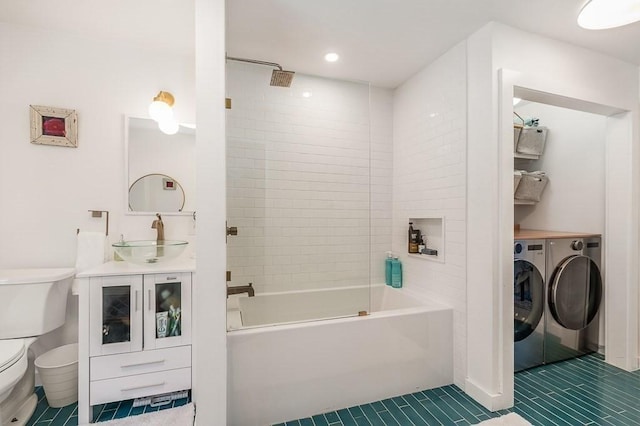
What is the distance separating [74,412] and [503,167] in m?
3.13

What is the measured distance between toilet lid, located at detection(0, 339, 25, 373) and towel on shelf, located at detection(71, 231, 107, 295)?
47cm

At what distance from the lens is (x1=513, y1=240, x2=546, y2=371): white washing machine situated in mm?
2316

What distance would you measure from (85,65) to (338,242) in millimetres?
2349

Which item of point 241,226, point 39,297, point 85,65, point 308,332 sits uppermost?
point 85,65

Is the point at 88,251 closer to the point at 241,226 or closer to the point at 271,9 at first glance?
the point at 241,226

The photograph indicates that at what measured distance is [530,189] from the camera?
2.89 m

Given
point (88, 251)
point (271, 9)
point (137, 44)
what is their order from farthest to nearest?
point (137, 44) < point (88, 251) < point (271, 9)

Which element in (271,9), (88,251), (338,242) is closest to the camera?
(271,9)

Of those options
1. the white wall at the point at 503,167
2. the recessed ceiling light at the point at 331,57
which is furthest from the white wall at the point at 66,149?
the white wall at the point at 503,167

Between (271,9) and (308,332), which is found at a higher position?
(271,9)

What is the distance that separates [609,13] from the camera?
1378 mm

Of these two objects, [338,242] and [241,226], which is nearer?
[241,226]

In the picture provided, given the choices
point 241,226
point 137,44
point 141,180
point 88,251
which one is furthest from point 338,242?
point 137,44

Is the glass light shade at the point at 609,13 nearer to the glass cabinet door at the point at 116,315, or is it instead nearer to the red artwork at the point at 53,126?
the glass cabinet door at the point at 116,315
